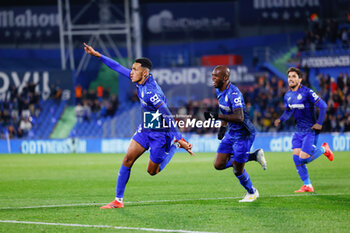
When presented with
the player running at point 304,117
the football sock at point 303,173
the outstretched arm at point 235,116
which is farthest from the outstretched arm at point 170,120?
the football sock at point 303,173

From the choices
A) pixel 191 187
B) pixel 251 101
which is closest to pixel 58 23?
pixel 251 101

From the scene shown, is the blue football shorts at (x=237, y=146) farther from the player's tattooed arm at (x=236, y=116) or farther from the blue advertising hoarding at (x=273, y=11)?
the blue advertising hoarding at (x=273, y=11)

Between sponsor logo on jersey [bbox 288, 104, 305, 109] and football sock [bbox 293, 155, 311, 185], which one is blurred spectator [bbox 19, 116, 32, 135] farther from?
football sock [bbox 293, 155, 311, 185]

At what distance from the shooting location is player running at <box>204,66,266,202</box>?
1080cm

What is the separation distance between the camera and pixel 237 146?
11250mm

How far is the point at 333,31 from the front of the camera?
39531 mm

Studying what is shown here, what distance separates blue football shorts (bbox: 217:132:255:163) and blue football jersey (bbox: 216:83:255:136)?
9cm

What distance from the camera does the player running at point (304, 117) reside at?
43.2 feet

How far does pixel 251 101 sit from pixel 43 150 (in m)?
12.0

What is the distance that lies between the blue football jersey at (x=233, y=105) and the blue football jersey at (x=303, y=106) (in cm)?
233

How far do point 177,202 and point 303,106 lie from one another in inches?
141

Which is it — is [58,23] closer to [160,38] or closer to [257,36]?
[160,38]

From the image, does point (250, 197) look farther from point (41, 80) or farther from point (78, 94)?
point (41, 80)

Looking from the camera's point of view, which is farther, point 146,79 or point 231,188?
point 231,188
